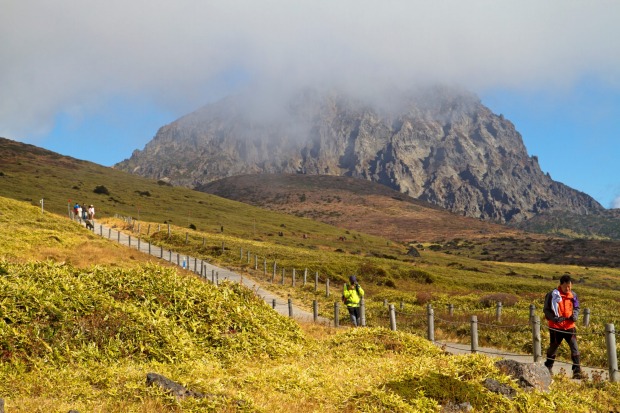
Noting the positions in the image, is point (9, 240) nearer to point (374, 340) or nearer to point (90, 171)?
point (374, 340)

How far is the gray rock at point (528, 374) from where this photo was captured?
31.3 feet

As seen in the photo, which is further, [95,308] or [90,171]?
[90,171]

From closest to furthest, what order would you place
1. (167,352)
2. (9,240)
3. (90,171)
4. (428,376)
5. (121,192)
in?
(428,376)
(167,352)
(9,240)
(121,192)
(90,171)

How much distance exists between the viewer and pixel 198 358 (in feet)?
35.7

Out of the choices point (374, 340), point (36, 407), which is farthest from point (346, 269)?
point (36, 407)

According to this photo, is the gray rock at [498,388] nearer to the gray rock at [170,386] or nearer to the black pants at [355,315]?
the gray rock at [170,386]

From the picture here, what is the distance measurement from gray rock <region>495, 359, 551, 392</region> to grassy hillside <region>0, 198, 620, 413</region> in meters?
0.30

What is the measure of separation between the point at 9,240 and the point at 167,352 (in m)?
24.7

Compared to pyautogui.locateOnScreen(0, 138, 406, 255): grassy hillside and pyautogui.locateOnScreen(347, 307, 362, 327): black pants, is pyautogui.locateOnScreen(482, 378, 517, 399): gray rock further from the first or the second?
pyautogui.locateOnScreen(0, 138, 406, 255): grassy hillside

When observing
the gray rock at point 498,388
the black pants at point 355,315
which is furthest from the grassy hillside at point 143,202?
the gray rock at point 498,388

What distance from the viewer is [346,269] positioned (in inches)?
1892

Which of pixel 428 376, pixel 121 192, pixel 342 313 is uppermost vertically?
pixel 121 192

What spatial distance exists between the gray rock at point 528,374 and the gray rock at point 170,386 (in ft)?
19.6

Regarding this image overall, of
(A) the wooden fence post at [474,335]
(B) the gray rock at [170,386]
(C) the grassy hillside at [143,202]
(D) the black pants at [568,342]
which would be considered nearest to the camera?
(B) the gray rock at [170,386]
